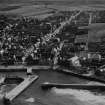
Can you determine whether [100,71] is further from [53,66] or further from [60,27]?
Result: [60,27]

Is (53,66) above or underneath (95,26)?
underneath

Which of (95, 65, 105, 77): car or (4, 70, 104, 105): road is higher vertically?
(95, 65, 105, 77): car

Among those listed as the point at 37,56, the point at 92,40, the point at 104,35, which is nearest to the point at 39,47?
the point at 37,56

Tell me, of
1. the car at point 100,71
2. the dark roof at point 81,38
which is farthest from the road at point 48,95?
the dark roof at point 81,38

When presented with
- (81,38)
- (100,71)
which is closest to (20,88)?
(100,71)

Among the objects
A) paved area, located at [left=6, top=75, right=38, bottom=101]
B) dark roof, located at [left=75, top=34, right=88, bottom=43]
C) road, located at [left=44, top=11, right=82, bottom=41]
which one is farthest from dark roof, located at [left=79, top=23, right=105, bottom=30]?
paved area, located at [left=6, top=75, right=38, bottom=101]

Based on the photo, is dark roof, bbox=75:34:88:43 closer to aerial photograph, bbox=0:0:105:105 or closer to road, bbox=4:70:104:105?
aerial photograph, bbox=0:0:105:105

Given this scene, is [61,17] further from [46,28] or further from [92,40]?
[92,40]

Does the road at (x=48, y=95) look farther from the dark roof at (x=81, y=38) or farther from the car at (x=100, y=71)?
the dark roof at (x=81, y=38)
